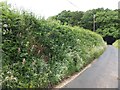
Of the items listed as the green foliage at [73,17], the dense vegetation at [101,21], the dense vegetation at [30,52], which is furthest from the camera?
the dense vegetation at [101,21]

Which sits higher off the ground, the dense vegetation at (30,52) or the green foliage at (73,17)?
the green foliage at (73,17)

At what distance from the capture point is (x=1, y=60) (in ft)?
21.7

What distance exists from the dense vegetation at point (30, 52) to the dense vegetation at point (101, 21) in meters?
45.5

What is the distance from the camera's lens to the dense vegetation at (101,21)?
56.9 m

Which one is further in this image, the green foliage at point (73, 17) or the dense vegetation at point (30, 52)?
the green foliage at point (73, 17)

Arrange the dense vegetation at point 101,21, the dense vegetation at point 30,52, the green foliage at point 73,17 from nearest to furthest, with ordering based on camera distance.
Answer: the dense vegetation at point 30,52, the green foliage at point 73,17, the dense vegetation at point 101,21

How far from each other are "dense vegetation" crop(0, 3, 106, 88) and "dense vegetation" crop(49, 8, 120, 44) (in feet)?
149

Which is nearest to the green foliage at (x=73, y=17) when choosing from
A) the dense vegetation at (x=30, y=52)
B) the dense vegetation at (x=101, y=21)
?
the dense vegetation at (x=101, y=21)

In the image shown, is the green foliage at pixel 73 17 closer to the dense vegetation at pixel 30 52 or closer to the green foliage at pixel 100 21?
the green foliage at pixel 100 21

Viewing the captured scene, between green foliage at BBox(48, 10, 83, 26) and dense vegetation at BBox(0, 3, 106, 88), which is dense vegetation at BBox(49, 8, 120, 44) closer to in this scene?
green foliage at BBox(48, 10, 83, 26)

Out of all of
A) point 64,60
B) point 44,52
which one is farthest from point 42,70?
point 64,60

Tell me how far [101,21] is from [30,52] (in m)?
53.2

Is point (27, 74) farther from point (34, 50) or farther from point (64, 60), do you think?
point (64, 60)

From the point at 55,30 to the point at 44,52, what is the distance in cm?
177
